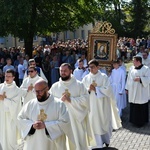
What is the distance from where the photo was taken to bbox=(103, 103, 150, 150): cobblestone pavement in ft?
29.1

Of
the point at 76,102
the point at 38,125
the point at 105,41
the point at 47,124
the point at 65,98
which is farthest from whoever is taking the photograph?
the point at 105,41

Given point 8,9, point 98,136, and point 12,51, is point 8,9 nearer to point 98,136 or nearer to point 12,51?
point 12,51

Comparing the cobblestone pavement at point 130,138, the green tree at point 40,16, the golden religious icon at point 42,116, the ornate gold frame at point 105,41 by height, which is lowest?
the cobblestone pavement at point 130,138

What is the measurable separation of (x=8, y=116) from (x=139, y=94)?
4464 mm

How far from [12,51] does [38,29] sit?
2.10 m

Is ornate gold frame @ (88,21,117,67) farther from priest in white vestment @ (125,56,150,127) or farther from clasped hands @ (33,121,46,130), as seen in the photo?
clasped hands @ (33,121,46,130)

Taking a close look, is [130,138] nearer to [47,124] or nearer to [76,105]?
[76,105]

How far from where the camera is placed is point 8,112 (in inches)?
337

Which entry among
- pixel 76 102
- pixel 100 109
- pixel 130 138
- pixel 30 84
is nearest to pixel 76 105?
pixel 76 102

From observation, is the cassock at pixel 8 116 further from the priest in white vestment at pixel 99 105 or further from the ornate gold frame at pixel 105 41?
the ornate gold frame at pixel 105 41

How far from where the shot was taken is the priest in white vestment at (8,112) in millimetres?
8461

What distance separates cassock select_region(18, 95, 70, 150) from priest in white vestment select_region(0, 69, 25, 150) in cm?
262

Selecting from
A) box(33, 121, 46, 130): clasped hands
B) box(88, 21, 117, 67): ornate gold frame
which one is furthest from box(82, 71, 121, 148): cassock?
box(88, 21, 117, 67): ornate gold frame

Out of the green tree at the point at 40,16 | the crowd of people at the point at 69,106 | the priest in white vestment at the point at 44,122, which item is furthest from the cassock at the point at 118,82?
the green tree at the point at 40,16
